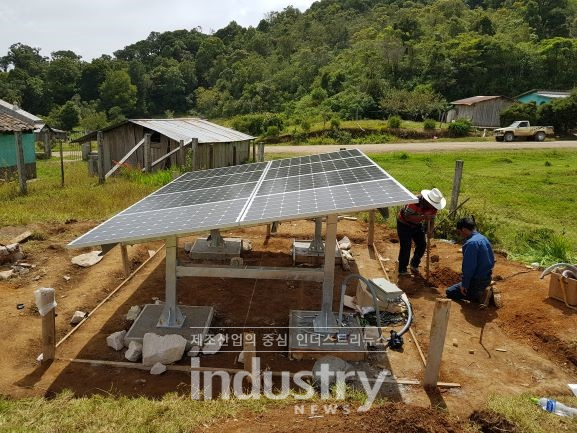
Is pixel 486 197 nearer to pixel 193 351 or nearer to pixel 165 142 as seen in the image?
pixel 193 351

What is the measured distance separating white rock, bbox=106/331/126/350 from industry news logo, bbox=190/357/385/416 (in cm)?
110

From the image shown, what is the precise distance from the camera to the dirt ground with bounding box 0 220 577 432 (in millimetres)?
4848

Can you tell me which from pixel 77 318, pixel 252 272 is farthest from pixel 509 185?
pixel 77 318

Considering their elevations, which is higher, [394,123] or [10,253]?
[394,123]

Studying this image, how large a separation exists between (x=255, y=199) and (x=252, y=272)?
102 centimetres

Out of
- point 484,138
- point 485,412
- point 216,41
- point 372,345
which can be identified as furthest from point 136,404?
point 216,41

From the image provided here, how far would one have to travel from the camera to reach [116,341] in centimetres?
566

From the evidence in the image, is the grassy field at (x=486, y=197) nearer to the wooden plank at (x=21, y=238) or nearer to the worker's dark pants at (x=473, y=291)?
the wooden plank at (x=21, y=238)

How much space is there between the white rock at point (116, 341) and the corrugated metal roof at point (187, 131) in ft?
40.2

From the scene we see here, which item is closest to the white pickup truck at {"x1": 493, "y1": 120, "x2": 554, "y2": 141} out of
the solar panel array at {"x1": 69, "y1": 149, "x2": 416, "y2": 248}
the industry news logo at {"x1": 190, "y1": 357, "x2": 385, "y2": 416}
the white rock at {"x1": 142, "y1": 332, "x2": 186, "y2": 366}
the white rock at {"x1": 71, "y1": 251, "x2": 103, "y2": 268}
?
→ the solar panel array at {"x1": 69, "y1": 149, "x2": 416, "y2": 248}

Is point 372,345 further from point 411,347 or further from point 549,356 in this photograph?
point 549,356

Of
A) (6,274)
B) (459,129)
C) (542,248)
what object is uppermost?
(459,129)

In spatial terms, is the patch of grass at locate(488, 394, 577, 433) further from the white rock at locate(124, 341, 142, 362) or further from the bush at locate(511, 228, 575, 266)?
the bush at locate(511, 228, 575, 266)

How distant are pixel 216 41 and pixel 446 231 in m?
92.8
